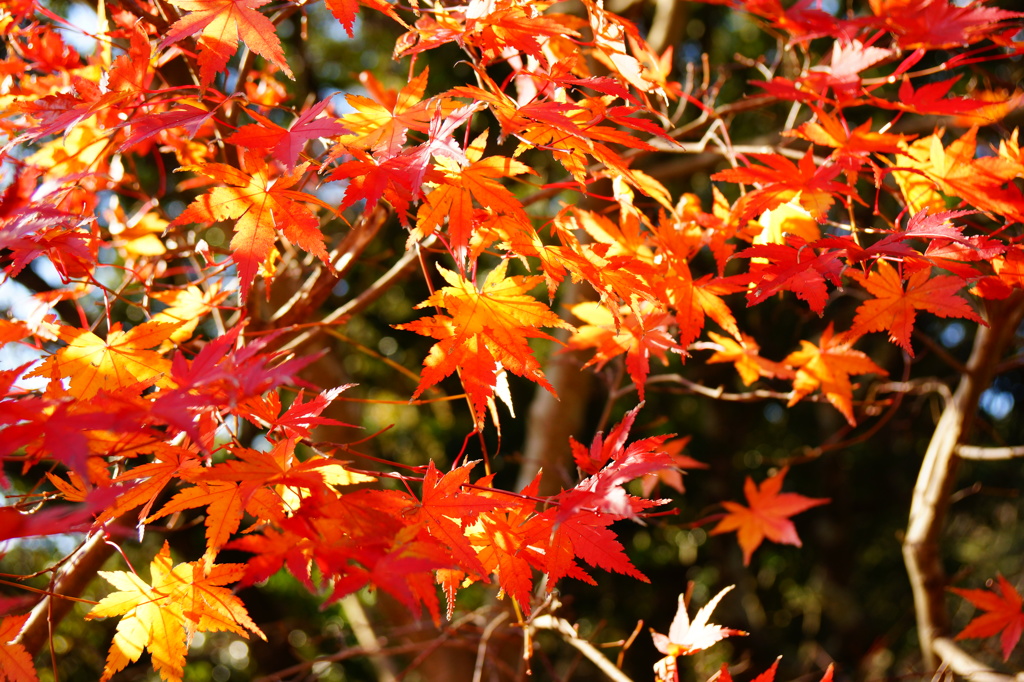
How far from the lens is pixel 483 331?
0.91 meters

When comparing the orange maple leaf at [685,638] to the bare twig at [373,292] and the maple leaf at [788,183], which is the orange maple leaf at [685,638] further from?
the bare twig at [373,292]

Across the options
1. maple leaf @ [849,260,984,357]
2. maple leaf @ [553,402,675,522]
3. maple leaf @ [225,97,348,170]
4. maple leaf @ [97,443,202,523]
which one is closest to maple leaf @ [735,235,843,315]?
maple leaf @ [849,260,984,357]

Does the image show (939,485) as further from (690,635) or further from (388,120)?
(388,120)

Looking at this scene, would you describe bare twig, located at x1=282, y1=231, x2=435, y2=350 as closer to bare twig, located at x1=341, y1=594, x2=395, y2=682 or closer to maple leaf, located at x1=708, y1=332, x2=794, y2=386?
maple leaf, located at x1=708, y1=332, x2=794, y2=386

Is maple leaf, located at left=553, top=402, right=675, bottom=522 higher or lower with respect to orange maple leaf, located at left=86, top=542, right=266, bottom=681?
higher

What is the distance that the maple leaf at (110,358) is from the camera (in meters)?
0.92

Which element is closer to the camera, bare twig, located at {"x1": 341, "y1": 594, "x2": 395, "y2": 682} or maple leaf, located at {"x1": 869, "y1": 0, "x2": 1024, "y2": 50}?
maple leaf, located at {"x1": 869, "y1": 0, "x2": 1024, "y2": 50}

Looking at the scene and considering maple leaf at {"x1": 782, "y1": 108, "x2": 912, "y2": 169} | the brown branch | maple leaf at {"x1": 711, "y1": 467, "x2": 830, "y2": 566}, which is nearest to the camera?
maple leaf at {"x1": 782, "y1": 108, "x2": 912, "y2": 169}

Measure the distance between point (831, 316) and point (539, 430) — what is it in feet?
10.4

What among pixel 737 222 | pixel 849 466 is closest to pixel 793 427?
pixel 849 466

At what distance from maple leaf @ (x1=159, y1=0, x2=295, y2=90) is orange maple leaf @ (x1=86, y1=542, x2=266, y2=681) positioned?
612 mm

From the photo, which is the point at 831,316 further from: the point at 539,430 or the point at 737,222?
the point at 737,222

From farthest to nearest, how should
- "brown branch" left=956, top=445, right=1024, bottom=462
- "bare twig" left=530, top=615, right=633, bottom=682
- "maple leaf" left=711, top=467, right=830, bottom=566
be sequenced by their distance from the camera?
1. "brown branch" left=956, top=445, right=1024, bottom=462
2. "maple leaf" left=711, top=467, right=830, bottom=566
3. "bare twig" left=530, top=615, right=633, bottom=682

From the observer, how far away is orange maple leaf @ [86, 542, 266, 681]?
92cm
